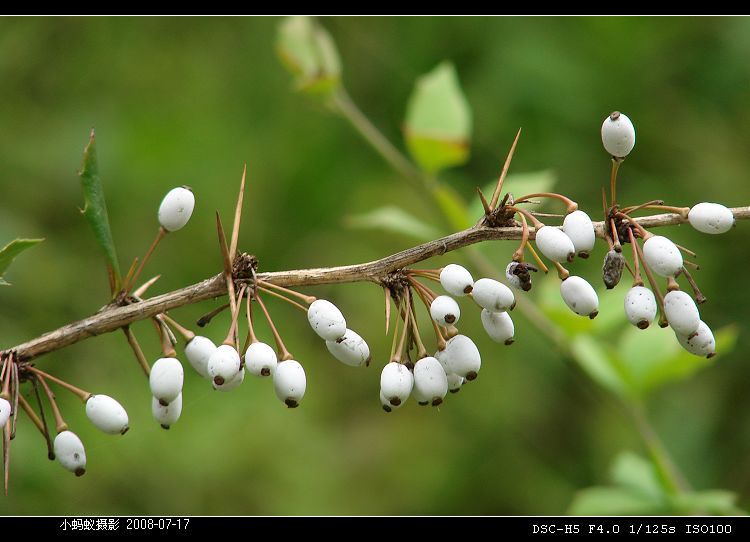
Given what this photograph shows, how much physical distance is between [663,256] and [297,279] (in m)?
0.76

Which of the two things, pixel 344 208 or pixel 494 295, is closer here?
pixel 494 295

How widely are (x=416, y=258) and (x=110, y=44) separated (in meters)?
4.49

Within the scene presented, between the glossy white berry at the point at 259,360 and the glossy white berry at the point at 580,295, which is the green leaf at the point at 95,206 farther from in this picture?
the glossy white berry at the point at 580,295

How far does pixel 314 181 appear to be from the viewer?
5277 mm

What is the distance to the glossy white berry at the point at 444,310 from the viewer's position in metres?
1.66

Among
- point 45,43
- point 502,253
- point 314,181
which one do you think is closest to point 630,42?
point 502,253

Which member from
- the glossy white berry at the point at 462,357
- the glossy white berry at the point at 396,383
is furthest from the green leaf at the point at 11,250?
the glossy white berry at the point at 462,357

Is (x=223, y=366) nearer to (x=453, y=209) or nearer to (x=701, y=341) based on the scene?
(x=701, y=341)

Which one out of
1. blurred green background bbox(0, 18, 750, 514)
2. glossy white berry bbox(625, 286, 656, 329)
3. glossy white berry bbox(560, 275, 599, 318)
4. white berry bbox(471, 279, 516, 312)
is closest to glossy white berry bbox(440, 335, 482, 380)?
white berry bbox(471, 279, 516, 312)

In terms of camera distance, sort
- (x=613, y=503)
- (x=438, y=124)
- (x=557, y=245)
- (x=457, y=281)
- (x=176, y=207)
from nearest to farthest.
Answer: (x=557, y=245)
(x=457, y=281)
(x=176, y=207)
(x=613, y=503)
(x=438, y=124)

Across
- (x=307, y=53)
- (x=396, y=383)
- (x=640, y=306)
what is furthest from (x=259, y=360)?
(x=307, y=53)

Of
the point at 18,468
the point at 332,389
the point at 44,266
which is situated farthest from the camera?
the point at 332,389

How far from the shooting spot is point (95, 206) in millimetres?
1802
